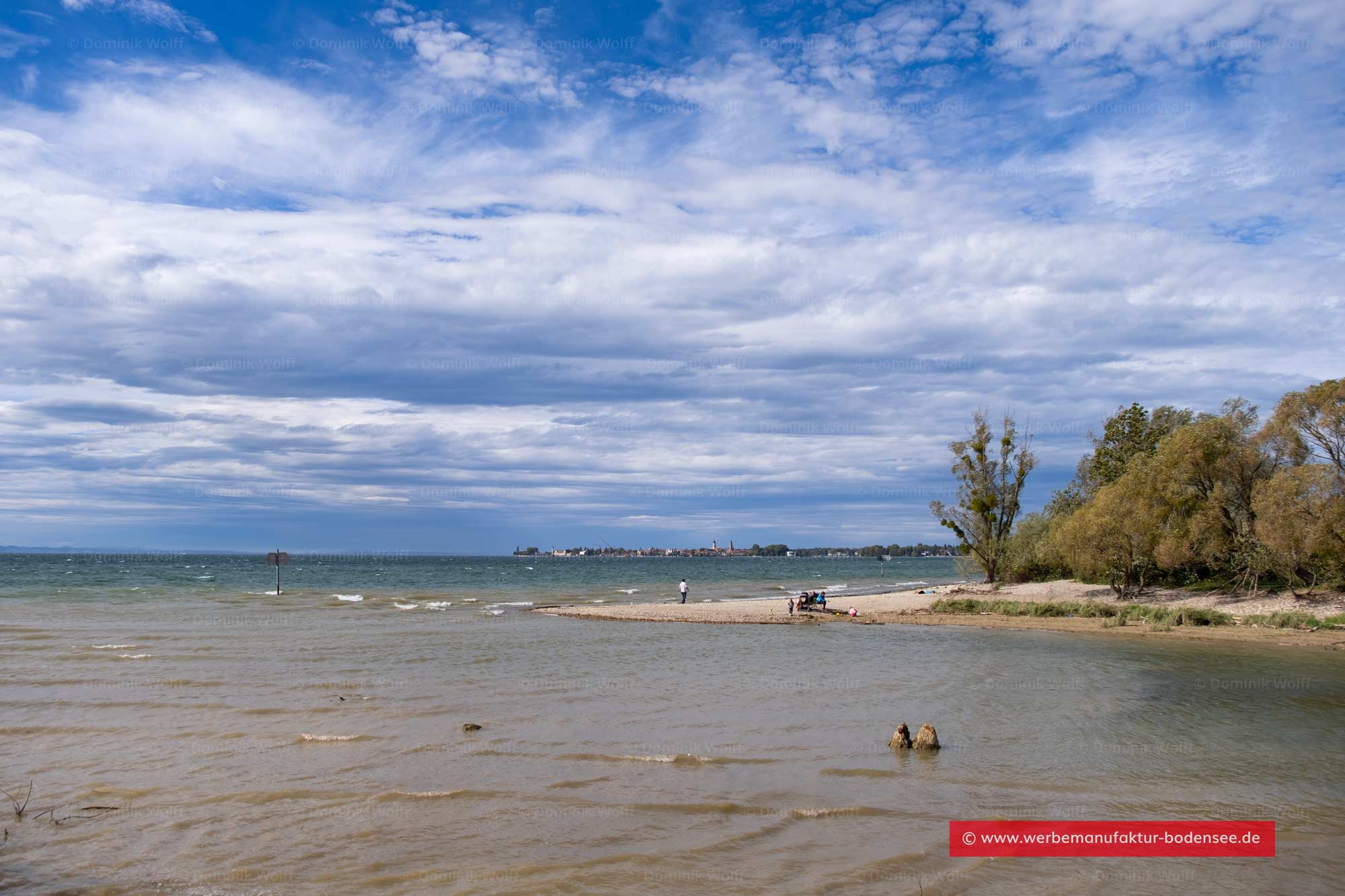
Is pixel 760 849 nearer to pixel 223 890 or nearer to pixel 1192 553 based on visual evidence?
pixel 223 890

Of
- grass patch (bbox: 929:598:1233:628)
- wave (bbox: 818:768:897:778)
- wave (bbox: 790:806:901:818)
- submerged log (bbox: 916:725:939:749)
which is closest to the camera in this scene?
wave (bbox: 790:806:901:818)

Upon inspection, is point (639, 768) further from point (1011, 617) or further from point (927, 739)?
point (1011, 617)

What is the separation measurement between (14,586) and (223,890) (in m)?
74.0

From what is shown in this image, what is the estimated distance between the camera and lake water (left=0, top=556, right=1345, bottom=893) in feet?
31.3

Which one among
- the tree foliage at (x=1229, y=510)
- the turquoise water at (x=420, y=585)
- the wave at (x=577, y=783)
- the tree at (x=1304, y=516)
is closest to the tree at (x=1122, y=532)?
the tree foliage at (x=1229, y=510)

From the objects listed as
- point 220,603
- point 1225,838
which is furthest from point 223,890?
point 220,603

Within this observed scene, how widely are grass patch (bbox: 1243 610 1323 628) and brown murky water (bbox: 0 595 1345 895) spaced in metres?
8.65

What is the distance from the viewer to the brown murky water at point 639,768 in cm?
951

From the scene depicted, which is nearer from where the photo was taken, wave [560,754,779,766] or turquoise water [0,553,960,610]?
wave [560,754,779,766]

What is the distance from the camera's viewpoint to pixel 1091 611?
42.2 meters

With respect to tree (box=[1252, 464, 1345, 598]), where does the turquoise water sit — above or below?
below

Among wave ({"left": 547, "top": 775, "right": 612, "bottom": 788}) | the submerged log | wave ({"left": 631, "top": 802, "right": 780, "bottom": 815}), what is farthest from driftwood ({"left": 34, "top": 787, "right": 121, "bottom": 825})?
the submerged log

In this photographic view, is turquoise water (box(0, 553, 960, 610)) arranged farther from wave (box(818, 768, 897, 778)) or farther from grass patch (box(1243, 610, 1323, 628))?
wave (box(818, 768, 897, 778))

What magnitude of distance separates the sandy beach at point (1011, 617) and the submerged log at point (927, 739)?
2308 cm
